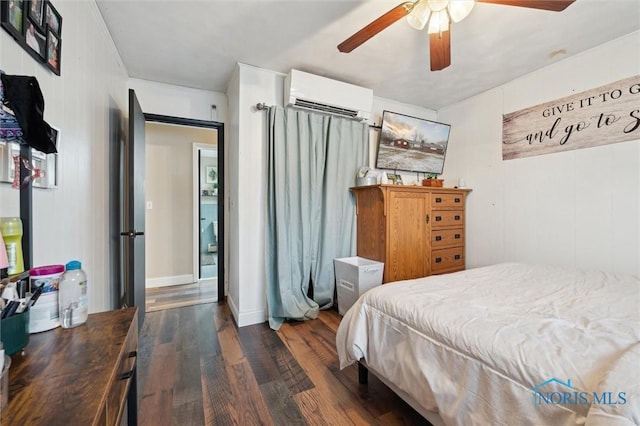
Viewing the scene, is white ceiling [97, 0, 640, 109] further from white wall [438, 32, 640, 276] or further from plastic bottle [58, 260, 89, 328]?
plastic bottle [58, 260, 89, 328]

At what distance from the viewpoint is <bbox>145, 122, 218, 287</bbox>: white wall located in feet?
11.5

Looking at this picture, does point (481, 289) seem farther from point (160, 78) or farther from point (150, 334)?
point (160, 78)

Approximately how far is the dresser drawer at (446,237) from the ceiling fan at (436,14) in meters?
1.88

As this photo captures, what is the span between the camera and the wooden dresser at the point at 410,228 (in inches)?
102

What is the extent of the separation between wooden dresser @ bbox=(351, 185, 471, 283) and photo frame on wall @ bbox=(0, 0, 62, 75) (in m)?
2.29

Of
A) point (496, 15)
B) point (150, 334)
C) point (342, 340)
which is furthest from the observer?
point (150, 334)

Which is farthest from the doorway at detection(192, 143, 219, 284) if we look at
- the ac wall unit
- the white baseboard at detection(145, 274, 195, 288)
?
the ac wall unit

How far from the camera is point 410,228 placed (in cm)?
272

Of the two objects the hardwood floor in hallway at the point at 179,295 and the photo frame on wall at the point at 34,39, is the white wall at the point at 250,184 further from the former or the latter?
the photo frame on wall at the point at 34,39

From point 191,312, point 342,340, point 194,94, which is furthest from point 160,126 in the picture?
point 342,340

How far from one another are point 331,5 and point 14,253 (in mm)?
2004

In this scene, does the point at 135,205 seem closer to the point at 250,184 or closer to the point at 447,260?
the point at 250,184

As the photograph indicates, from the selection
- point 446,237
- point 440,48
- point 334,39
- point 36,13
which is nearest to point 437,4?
point 440,48

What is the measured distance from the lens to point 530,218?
2.61 m
